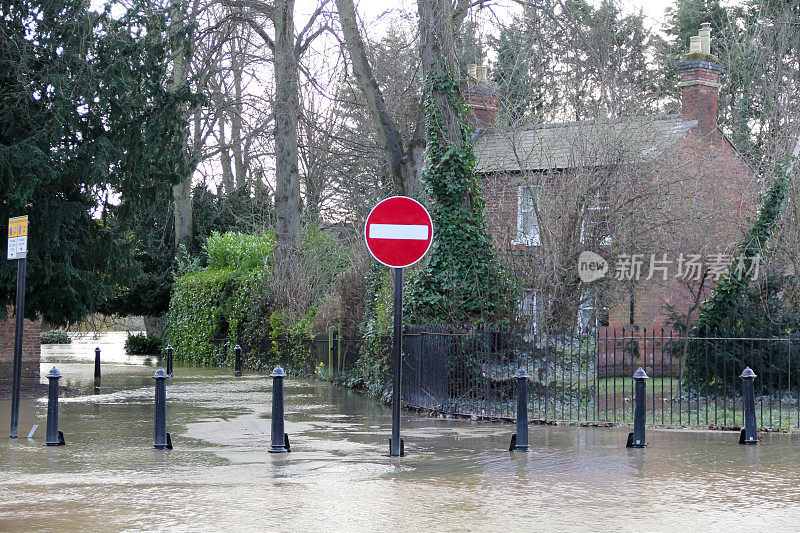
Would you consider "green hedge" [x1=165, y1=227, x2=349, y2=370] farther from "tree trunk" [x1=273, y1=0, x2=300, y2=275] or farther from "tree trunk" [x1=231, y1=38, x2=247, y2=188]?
"tree trunk" [x1=231, y1=38, x2=247, y2=188]

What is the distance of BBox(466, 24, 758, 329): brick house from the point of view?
1722cm

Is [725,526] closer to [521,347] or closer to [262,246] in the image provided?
[521,347]

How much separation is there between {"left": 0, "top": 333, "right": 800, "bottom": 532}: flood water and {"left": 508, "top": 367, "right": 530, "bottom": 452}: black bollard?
17 centimetres

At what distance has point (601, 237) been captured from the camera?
1723cm

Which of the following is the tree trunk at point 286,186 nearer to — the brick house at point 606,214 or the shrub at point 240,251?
the shrub at point 240,251

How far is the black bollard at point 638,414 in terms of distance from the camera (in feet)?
38.2

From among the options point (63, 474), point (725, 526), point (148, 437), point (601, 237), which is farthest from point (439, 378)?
point (725, 526)

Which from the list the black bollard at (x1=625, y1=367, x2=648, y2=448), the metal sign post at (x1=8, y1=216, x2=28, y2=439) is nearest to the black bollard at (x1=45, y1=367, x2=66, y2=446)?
the metal sign post at (x1=8, y1=216, x2=28, y2=439)

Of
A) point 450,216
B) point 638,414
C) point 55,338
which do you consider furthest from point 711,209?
point 55,338

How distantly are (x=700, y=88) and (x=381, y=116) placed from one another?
39.4 ft

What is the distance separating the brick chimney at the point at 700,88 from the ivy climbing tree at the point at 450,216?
40.8 ft

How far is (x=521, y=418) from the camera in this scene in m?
11.6

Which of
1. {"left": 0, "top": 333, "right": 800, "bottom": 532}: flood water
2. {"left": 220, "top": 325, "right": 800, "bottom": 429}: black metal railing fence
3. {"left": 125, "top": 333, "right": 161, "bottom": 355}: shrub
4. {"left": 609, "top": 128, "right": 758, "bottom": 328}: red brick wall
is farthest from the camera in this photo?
{"left": 125, "top": 333, "right": 161, "bottom": 355}: shrub

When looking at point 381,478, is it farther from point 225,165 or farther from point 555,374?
point 225,165
